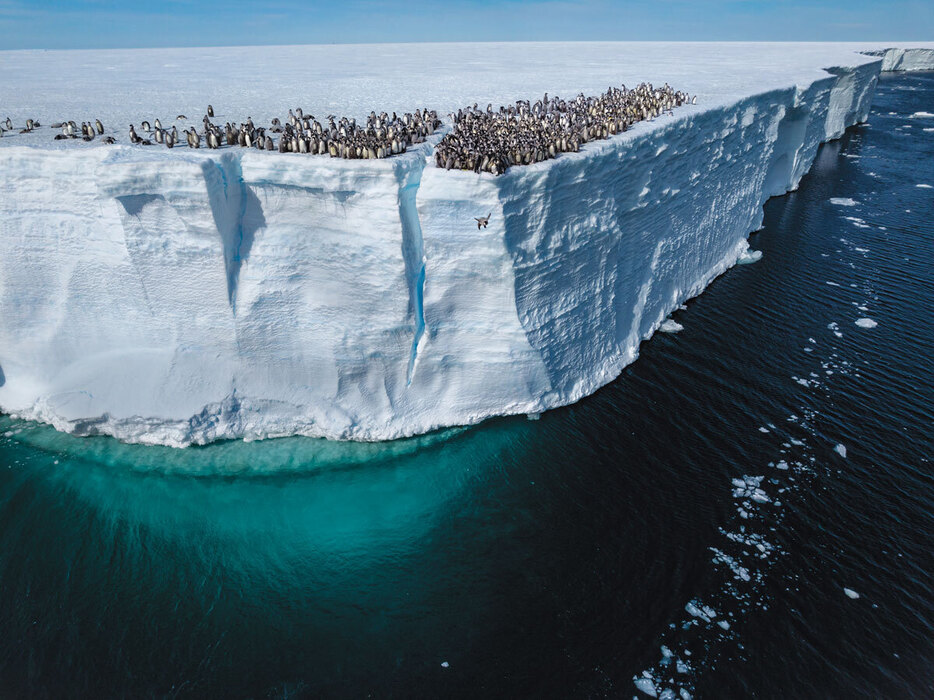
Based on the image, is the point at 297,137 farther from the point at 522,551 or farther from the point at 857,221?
the point at 857,221

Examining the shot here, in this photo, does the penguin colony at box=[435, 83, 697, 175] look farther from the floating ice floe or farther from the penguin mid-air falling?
the floating ice floe

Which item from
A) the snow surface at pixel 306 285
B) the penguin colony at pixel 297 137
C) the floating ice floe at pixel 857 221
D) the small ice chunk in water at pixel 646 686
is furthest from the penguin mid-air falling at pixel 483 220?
the floating ice floe at pixel 857 221

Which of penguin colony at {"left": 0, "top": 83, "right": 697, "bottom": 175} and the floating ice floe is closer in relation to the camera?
penguin colony at {"left": 0, "top": 83, "right": 697, "bottom": 175}

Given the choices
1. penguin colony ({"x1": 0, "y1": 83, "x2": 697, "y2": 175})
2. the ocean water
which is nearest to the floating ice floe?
the ocean water

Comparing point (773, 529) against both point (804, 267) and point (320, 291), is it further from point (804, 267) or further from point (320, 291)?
point (804, 267)

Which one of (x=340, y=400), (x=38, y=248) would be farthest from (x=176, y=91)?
(x=340, y=400)

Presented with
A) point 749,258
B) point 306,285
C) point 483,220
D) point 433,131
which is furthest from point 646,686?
point 749,258
